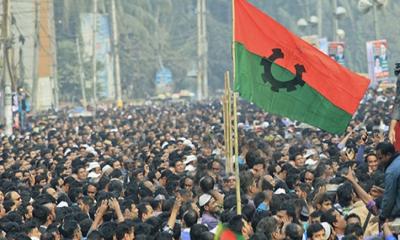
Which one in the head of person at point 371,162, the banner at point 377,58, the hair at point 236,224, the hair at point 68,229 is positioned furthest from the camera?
the banner at point 377,58

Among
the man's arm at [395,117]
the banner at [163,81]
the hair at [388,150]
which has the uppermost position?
the man's arm at [395,117]

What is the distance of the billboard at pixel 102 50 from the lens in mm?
69688

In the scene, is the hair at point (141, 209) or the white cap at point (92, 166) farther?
the white cap at point (92, 166)

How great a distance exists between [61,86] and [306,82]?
70.1m

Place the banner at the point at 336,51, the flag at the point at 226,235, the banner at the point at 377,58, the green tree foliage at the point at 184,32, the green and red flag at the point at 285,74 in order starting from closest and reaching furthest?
1. the flag at the point at 226,235
2. the green and red flag at the point at 285,74
3. the banner at the point at 377,58
4. the banner at the point at 336,51
5. the green tree foliage at the point at 184,32

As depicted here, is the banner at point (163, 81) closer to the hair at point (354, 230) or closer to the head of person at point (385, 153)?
the hair at point (354, 230)

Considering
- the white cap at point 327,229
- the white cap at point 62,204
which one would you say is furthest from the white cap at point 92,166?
the white cap at point 327,229

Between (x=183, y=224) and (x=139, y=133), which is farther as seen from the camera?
(x=139, y=133)

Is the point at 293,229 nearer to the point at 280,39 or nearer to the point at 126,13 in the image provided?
the point at 280,39

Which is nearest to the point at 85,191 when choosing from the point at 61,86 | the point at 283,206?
the point at 283,206

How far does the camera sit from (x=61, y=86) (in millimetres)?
80375

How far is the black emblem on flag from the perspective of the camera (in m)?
11.0

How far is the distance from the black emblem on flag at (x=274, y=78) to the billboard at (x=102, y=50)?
5790 cm

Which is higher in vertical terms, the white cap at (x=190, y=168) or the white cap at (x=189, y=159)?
the white cap at (x=189, y=159)
